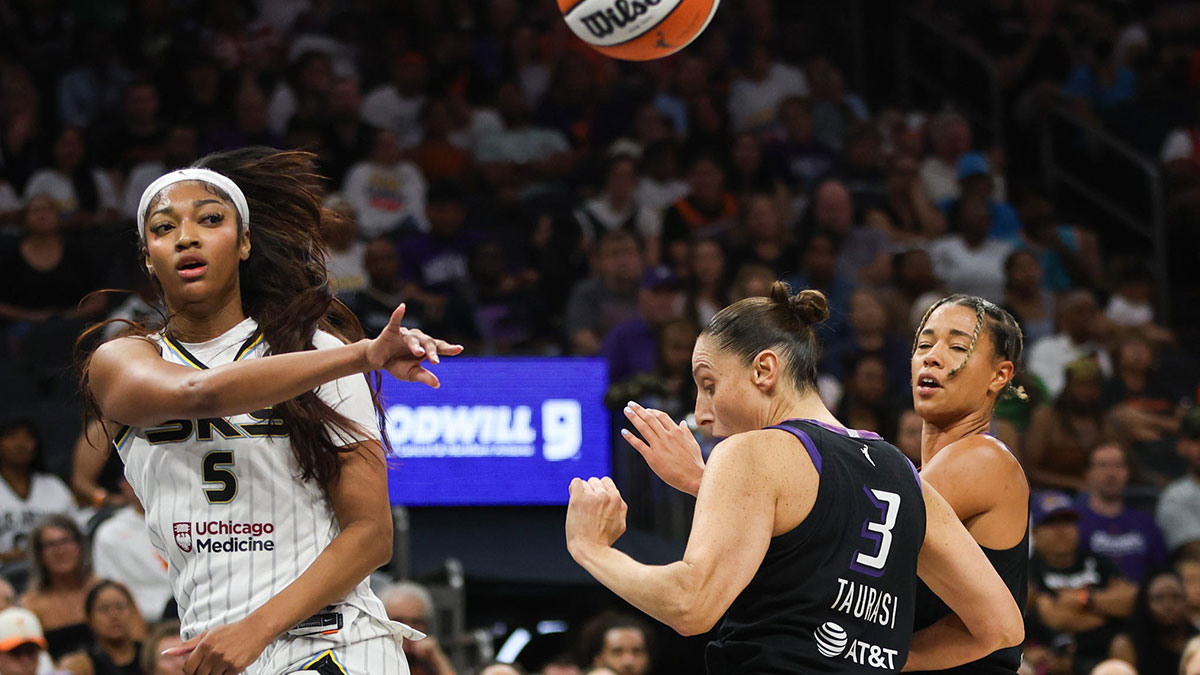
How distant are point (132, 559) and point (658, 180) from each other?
5.27m

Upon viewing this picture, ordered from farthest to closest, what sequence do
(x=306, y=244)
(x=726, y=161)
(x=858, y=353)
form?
(x=726, y=161)
(x=858, y=353)
(x=306, y=244)

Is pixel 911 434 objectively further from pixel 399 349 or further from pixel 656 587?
pixel 399 349

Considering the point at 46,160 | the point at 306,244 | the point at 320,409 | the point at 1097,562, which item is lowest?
the point at 1097,562

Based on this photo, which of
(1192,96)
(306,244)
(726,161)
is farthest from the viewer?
(1192,96)

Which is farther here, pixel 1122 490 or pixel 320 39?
pixel 320 39

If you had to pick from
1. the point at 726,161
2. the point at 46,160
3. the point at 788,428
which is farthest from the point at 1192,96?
the point at 788,428

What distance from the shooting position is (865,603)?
10.2 ft

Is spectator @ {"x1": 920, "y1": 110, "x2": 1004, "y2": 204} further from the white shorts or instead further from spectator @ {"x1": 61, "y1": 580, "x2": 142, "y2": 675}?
the white shorts

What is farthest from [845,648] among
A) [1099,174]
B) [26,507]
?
[1099,174]

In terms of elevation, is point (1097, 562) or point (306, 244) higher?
point (306, 244)

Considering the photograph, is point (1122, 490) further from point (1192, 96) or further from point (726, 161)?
point (1192, 96)

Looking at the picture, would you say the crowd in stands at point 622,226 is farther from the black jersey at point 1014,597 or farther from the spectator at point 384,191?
the black jersey at point 1014,597

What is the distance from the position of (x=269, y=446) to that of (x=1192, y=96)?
39.7 ft

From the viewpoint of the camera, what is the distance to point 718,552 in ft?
9.50
